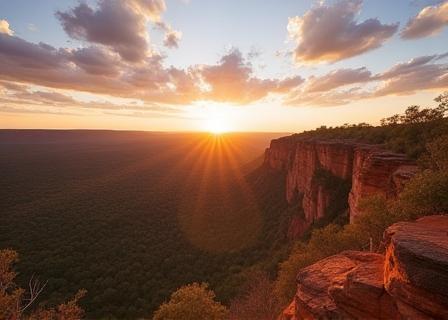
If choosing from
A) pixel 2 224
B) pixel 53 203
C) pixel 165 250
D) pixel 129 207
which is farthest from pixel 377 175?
pixel 53 203

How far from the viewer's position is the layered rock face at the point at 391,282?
270 inches

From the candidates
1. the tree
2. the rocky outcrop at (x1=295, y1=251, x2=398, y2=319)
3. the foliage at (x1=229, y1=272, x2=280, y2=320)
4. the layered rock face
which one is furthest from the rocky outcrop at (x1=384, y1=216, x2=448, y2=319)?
the tree

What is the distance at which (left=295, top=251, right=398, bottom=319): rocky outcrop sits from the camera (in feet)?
27.8

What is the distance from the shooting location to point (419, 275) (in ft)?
23.0

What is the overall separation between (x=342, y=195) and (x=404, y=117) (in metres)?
11.2

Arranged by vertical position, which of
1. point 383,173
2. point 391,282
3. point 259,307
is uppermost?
point 383,173

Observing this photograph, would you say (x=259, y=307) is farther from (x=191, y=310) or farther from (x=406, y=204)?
(x=406, y=204)

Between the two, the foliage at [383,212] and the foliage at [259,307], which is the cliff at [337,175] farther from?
the foliage at [259,307]

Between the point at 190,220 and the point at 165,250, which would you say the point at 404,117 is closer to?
the point at 165,250

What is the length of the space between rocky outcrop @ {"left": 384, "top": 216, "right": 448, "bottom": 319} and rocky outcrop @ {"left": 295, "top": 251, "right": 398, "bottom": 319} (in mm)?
630

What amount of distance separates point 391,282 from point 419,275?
1.05 metres

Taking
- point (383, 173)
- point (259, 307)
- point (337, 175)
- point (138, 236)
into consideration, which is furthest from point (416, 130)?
point (138, 236)

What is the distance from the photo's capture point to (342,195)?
34344 millimetres

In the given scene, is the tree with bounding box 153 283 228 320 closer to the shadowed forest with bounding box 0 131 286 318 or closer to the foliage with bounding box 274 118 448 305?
the foliage with bounding box 274 118 448 305
